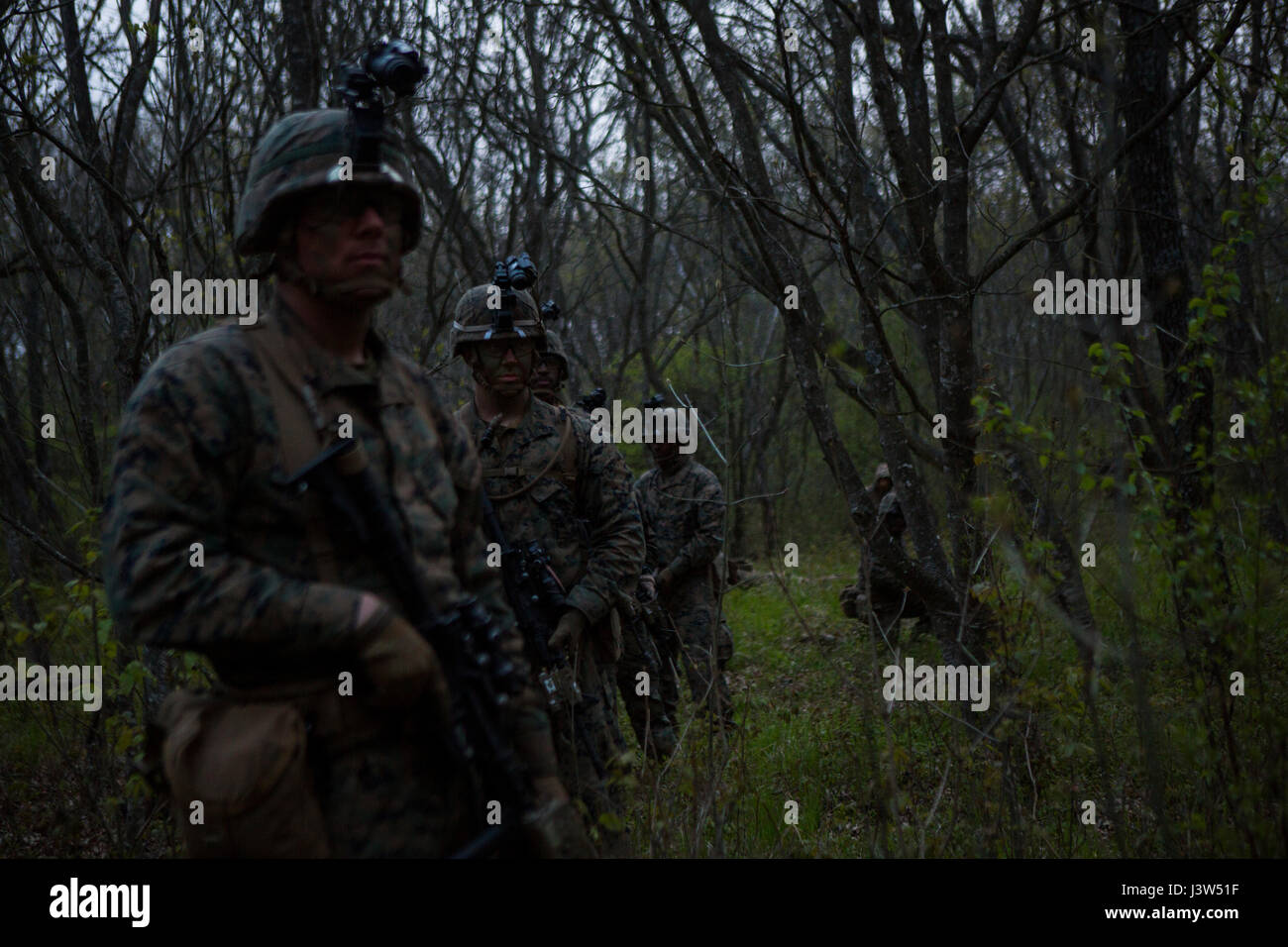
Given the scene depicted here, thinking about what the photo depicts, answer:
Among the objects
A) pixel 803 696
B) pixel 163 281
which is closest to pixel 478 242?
pixel 803 696

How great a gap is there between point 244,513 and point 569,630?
6.61 feet

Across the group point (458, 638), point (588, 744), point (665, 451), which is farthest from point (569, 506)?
point (665, 451)

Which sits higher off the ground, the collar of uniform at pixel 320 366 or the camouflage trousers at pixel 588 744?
the collar of uniform at pixel 320 366

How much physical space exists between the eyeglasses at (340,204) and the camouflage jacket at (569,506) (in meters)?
2.00

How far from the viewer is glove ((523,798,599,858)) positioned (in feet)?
6.54

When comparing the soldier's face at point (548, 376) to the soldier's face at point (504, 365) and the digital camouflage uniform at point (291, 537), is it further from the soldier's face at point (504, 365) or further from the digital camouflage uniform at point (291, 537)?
the digital camouflage uniform at point (291, 537)

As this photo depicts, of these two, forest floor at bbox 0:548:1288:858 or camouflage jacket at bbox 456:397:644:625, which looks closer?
forest floor at bbox 0:548:1288:858

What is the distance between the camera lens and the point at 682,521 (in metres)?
7.26

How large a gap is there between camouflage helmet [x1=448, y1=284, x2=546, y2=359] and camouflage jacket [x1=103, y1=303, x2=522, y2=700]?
1951 millimetres

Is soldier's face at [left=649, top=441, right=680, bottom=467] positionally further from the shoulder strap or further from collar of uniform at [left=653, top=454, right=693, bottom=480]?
the shoulder strap

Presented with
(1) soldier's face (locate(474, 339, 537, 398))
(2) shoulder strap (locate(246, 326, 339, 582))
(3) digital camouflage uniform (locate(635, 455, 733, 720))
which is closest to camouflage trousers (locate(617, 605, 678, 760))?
(3) digital camouflage uniform (locate(635, 455, 733, 720))

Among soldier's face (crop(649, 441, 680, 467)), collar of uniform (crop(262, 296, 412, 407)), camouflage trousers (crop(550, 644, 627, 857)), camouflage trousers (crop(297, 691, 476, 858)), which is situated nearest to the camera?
camouflage trousers (crop(297, 691, 476, 858))

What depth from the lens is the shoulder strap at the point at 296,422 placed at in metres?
1.86

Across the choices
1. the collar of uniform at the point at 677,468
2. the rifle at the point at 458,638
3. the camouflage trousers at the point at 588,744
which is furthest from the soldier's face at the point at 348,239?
the collar of uniform at the point at 677,468
